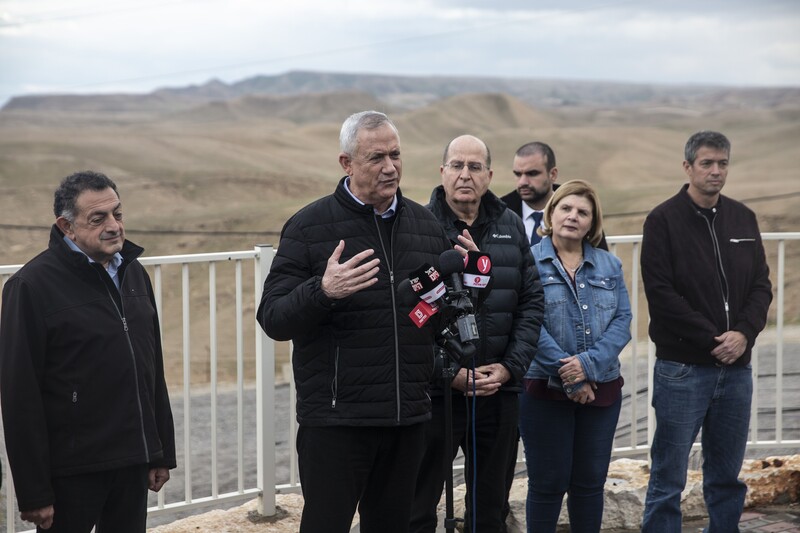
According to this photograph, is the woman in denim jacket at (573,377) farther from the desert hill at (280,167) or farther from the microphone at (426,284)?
the desert hill at (280,167)

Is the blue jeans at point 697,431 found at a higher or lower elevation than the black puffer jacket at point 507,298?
lower

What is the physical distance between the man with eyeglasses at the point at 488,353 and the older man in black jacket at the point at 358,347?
20.3 inches

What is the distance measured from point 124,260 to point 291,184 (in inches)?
1172

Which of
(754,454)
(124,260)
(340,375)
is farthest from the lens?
(754,454)

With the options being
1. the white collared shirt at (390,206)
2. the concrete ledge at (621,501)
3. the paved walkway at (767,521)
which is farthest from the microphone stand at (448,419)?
the paved walkway at (767,521)

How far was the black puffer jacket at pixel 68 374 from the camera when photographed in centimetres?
337

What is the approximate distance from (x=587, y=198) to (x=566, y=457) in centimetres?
119

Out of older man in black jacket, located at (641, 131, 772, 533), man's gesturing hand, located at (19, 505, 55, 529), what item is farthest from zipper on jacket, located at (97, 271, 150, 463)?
older man in black jacket, located at (641, 131, 772, 533)

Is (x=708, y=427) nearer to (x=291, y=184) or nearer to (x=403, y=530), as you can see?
(x=403, y=530)

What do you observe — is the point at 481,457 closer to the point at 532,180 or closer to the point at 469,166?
the point at 469,166

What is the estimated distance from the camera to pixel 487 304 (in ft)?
14.1

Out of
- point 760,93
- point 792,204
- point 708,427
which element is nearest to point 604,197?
point 792,204

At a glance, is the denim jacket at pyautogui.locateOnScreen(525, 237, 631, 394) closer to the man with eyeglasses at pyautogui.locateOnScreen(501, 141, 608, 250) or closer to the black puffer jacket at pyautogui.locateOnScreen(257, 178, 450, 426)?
the black puffer jacket at pyautogui.locateOnScreen(257, 178, 450, 426)

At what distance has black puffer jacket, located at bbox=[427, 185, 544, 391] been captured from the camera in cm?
426
